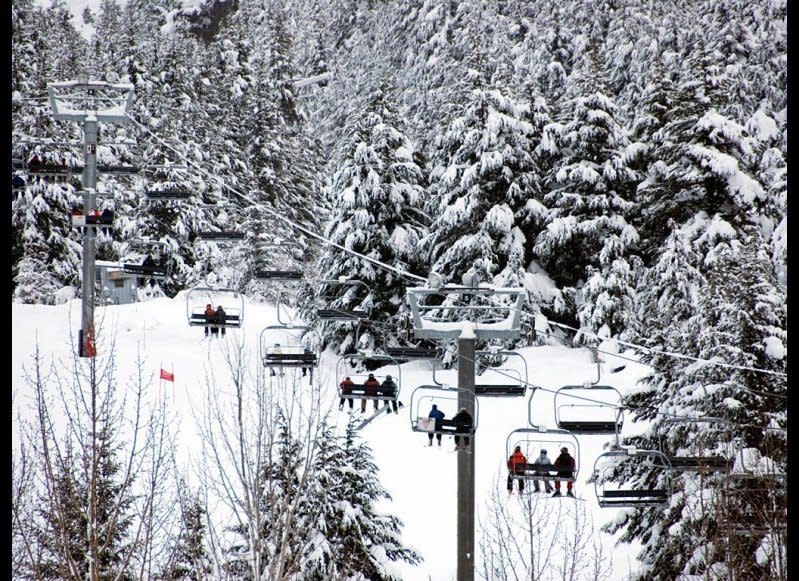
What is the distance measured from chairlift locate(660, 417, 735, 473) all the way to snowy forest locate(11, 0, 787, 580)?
127mm

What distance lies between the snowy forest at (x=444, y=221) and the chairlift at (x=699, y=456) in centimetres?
13

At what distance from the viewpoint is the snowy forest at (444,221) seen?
15.4m

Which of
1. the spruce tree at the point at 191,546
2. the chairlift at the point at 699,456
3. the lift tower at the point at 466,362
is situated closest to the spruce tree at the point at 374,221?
the spruce tree at the point at 191,546

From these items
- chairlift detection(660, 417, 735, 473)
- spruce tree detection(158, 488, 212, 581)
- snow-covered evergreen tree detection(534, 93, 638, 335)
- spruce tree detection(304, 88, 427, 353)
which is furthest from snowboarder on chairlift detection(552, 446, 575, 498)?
spruce tree detection(304, 88, 427, 353)

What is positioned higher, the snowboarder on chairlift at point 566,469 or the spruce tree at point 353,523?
the snowboarder on chairlift at point 566,469

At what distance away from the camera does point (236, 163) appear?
42188mm

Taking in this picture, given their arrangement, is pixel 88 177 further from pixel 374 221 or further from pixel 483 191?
pixel 483 191

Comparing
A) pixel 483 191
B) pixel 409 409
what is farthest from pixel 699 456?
pixel 483 191

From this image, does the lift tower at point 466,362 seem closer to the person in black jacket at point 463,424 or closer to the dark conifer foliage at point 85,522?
the person in black jacket at point 463,424

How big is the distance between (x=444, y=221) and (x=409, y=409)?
7.42 m

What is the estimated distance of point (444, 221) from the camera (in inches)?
1123

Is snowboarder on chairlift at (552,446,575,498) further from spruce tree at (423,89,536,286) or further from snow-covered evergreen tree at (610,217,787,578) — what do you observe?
spruce tree at (423,89,536,286)

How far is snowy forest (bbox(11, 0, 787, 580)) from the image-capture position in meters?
15.4
